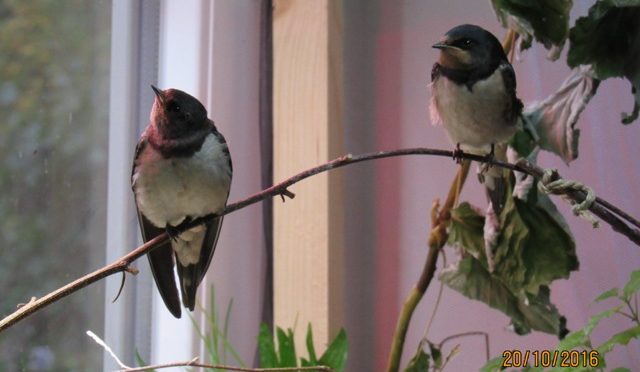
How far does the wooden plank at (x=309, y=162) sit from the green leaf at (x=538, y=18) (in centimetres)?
47

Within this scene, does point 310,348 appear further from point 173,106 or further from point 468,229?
point 173,106

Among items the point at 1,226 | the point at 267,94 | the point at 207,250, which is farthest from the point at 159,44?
the point at 207,250

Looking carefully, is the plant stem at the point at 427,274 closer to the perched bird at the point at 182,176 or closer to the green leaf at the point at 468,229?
the green leaf at the point at 468,229

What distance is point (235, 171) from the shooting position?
4.81ft

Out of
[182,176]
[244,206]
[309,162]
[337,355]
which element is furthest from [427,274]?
[244,206]

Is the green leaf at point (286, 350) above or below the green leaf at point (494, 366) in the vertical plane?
below

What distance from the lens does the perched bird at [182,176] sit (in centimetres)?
84

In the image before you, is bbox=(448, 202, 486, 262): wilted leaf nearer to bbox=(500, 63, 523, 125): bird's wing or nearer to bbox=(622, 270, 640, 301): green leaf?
bbox=(500, 63, 523, 125): bird's wing

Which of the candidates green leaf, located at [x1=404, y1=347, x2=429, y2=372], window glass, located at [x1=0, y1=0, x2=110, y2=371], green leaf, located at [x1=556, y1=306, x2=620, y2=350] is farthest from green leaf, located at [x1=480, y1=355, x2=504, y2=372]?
window glass, located at [x1=0, y1=0, x2=110, y2=371]

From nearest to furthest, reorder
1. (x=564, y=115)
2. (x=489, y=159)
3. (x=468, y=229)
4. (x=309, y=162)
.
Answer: (x=489, y=159) → (x=564, y=115) → (x=468, y=229) → (x=309, y=162)

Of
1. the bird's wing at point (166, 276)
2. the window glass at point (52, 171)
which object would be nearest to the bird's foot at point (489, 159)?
the bird's wing at point (166, 276)

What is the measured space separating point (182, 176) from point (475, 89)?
0.43m

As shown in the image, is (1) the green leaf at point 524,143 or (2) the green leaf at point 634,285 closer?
(2) the green leaf at point 634,285

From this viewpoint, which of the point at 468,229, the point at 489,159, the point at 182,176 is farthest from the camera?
the point at 468,229
